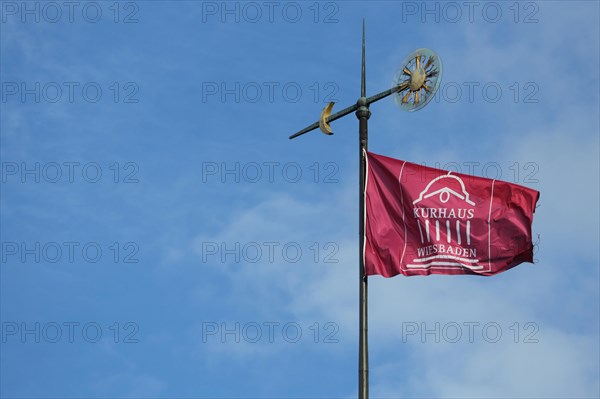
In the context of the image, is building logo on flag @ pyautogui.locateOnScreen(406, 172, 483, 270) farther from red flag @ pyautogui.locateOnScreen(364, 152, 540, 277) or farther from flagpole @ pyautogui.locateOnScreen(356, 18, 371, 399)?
flagpole @ pyautogui.locateOnScreen(356, 18, 371, 399)

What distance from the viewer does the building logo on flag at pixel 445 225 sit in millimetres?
23297

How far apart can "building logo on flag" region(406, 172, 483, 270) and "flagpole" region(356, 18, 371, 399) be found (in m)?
1.36

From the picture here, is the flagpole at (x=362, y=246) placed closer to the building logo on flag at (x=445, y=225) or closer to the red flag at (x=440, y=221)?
the red flag at (x=440, y=221)

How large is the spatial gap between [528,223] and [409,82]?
469cm

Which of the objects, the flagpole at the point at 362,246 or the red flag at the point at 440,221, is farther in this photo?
the red flag at the point at 440,221

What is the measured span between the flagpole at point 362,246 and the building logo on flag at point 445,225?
4.48 feet

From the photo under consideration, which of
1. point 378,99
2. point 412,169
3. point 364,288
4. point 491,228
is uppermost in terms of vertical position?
point 378,99

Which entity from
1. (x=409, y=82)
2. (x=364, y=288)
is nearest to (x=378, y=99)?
(x=409, y=82)

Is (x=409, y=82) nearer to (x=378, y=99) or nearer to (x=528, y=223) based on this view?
(x=378, y=99)

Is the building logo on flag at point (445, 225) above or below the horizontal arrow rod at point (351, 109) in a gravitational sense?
below

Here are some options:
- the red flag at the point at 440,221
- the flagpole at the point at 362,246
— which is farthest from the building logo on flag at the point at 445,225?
the flagpole at the point at 362,246

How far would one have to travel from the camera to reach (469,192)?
24.2 m

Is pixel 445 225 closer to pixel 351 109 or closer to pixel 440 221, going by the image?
pixel 440 221

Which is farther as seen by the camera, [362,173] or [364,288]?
[362,173]
